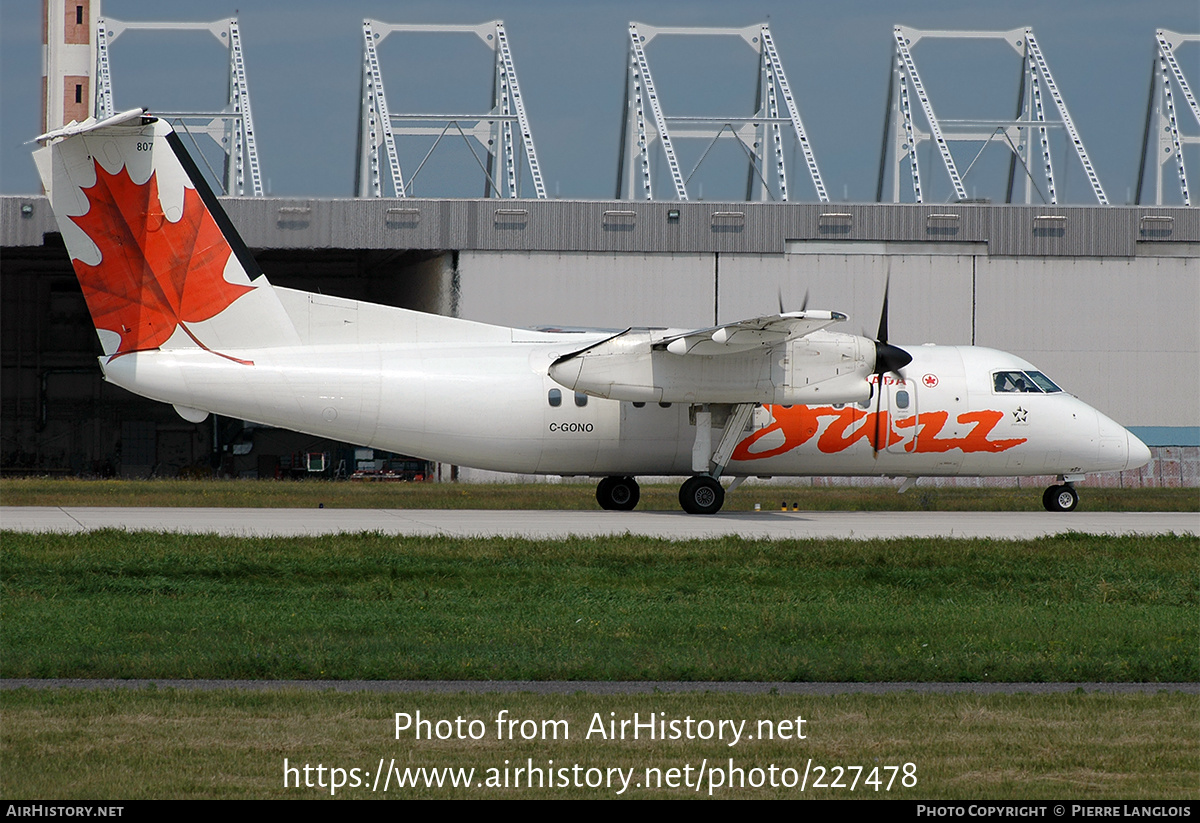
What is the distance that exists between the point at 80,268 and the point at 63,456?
39.8 m

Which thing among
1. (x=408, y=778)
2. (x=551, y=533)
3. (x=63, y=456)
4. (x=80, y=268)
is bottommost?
(x=63, y=456)

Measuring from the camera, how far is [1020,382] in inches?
1097

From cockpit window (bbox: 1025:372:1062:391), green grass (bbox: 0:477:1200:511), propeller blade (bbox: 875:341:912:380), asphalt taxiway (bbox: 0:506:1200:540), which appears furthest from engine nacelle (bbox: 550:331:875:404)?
green grass (bbox: 0:477:1200:511)

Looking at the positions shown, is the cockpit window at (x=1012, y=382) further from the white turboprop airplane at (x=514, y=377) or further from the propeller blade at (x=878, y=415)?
the propeller blade at (x=878, y=415)

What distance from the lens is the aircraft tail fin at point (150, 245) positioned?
2295cm

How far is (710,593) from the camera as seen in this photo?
52.0 feet

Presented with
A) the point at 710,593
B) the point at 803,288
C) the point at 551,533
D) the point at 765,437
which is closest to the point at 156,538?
the point at 551,533

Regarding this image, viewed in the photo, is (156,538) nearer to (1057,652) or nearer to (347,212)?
(1057,652)

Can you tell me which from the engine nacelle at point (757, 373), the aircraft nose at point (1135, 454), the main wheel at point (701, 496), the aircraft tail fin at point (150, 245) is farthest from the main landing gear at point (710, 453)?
the aircraft nose at point (1135, 454)

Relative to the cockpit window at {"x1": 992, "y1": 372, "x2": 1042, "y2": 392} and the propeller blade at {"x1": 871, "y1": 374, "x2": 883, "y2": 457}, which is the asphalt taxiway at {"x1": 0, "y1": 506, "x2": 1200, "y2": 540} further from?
the cockpit window at {"x1": 992, "y1": 372, "x2": 1042, "y2": 392}

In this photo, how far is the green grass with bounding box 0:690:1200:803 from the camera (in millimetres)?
7379

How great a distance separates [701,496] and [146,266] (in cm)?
→ 1201

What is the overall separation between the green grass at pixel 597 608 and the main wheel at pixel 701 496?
6235 millimetres

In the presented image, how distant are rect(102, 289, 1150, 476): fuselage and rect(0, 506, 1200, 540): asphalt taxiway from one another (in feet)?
3.84
